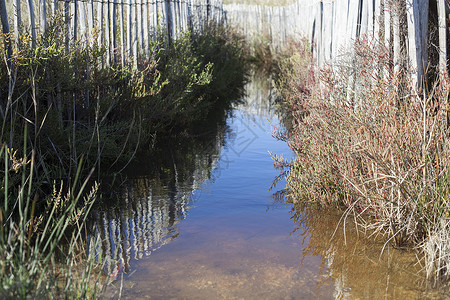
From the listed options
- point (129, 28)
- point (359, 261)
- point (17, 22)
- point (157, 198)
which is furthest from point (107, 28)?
point (359, 261)

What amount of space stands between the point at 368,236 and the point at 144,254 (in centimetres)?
161

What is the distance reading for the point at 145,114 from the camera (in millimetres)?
6102

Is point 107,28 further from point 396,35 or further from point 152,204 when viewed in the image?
point 396,35

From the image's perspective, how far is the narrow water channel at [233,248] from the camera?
119 inches

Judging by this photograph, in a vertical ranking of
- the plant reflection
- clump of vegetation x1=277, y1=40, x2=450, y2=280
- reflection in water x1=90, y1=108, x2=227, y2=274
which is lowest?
the plant reflection

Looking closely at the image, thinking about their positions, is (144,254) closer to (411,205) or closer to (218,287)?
(218,287)

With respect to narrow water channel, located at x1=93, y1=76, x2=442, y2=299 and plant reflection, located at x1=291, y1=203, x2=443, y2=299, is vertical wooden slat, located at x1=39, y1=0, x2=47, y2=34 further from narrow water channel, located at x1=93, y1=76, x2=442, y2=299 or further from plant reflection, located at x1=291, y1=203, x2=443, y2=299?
plant reflection, located at x1=291, y1=203, x2=443, y2=299

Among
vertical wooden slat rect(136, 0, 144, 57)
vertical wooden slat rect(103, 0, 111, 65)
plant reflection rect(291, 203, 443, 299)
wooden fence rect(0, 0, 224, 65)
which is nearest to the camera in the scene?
plant reflection rect(291, 203, 443, 299)

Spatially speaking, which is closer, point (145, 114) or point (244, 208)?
point (244, 208)

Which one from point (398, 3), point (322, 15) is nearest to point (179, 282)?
point (398, 3)

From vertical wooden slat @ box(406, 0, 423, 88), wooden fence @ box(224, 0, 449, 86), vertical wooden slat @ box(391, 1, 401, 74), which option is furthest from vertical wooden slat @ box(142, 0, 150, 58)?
vertical wooden slat @ box(406, 0, 423, 88)

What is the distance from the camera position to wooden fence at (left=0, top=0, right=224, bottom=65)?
179 inches

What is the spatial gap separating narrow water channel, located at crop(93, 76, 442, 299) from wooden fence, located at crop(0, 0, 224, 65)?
5.43 ft

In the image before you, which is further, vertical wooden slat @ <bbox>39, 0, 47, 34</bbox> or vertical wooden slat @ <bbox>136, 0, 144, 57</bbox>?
vertical wooden slat @ <bbox>136, 0, 144, 57</bbox>
